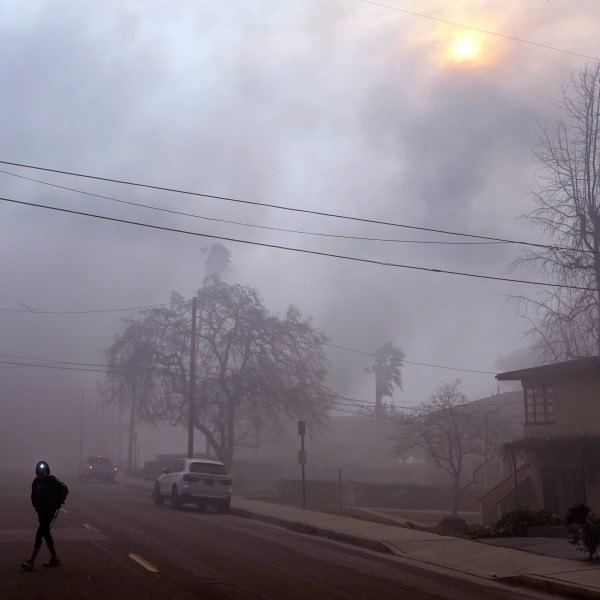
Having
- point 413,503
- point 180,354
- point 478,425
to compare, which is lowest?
point 413,503

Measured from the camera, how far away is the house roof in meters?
24.8

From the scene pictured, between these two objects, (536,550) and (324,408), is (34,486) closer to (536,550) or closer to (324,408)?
(536,550)

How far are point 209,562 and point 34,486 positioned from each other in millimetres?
3188

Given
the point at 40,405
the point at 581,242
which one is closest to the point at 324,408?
the point at 581,242

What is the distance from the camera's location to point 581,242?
31688mm

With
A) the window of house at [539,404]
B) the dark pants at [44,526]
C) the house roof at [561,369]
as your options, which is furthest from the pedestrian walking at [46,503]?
the window of house at [539,404]

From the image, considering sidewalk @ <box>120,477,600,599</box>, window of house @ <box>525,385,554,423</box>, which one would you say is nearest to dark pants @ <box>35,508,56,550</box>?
sidewalk @ <box>120,477,600,599</box>

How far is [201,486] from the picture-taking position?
1084 inches

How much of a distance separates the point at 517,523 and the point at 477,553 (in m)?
3.11

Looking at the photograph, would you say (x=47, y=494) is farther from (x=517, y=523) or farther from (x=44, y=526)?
(x=517, y=523)

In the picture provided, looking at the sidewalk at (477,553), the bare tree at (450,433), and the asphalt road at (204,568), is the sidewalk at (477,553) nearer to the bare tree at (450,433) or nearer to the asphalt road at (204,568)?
the asphalt road at (204,568)

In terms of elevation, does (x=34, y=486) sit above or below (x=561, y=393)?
below

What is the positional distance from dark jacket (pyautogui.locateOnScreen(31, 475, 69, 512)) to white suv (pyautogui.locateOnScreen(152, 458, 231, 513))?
15.3 metres

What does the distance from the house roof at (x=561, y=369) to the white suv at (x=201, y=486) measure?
417 inches
